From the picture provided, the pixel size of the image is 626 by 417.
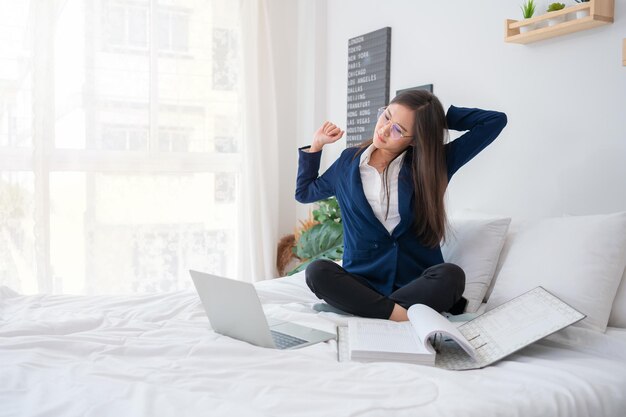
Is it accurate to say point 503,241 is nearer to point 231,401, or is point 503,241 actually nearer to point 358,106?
point 231,401

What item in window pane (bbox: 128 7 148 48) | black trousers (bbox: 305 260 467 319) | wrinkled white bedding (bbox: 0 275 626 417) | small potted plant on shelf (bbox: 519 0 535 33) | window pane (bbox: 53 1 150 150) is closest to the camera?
wrinkled white bedding (bbox: 0 275 626 417)

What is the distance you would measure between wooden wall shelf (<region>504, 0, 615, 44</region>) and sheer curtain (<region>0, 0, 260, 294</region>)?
1.71m

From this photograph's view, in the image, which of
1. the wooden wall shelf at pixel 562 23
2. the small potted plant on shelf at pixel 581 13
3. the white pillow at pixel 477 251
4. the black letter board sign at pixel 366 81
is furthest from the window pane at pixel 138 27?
the small potted plant on shelf at pixel 581 13

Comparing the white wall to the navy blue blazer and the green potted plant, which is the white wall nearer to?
the navy blue blazer

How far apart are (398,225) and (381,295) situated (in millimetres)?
275

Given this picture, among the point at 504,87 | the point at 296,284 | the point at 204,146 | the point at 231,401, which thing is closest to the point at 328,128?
the point at 296,284

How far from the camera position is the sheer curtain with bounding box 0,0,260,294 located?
10.2 feet

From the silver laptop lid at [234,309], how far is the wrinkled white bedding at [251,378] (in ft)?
0.13

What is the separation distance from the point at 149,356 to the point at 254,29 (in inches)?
103

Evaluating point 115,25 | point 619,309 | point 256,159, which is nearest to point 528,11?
point 619,309

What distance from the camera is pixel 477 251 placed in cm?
207

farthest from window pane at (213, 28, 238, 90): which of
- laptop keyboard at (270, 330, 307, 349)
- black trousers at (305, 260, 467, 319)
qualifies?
laptop keyboard at (270, 330, 307, 349)

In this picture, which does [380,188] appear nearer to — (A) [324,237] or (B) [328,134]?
(B) [328,134]

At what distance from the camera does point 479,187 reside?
2.61 meters
